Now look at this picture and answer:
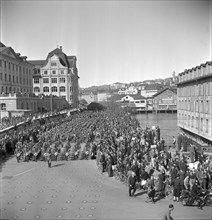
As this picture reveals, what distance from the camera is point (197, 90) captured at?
32344 mm

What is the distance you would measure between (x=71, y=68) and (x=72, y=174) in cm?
7640

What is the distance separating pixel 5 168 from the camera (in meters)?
17.7

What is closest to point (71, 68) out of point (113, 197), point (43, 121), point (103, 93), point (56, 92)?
point (56, 92)

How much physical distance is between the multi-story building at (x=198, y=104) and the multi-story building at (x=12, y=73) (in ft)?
100

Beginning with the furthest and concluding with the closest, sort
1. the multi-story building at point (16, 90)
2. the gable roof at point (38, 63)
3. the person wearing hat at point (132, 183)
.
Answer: the gable roof at point (38, 63) < the multi-story building at point (16, 90) < the person wearing hat at point (132, 183)

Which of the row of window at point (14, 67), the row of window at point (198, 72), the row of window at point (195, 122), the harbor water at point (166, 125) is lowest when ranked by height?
the harbor water at point (166, 125)

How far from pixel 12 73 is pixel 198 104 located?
40960 millimetres

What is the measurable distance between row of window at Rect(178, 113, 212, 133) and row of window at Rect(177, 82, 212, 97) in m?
2.55

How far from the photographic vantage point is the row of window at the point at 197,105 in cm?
2842

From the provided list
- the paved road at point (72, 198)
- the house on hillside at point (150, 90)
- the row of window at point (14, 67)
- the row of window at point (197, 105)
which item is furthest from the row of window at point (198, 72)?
the house on hillside at point (150, 90)

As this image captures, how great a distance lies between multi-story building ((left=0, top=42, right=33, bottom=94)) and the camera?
56.0m

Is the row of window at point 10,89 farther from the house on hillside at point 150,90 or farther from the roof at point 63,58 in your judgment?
the house on hillside at point 150,90

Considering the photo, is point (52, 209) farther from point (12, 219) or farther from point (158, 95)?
point (158, 95)

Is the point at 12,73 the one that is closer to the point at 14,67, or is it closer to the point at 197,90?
the point at 14,67
